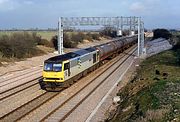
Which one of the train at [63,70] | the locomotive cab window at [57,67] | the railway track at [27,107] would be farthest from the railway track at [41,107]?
the locomotive cab window at [57,67]

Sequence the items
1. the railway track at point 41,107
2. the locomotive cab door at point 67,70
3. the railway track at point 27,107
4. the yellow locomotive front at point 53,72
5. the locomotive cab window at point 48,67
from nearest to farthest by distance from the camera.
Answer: the railway track at point 27,107
the railway track at point 41,107
the yellow locomotive front at point 53,72
the locomotive cab window at point 48,67
the locomotive cab door at point 67,70

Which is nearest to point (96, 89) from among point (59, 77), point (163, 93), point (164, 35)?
point (59, 77)

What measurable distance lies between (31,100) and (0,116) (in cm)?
417

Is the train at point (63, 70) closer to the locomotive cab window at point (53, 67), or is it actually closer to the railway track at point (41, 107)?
the locomotive cab window at point (53, 67)

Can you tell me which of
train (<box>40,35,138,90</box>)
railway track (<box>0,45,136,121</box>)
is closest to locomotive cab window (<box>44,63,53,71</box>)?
train (<box>40,35,138,90</box>)

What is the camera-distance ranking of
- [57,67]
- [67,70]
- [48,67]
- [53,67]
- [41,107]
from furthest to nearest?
[67,70] < [48,67] < [53,67] < [57,67] < [41,107]

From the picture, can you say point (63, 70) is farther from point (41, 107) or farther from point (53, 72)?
point (41, 107)

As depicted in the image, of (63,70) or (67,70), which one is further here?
(67,70)

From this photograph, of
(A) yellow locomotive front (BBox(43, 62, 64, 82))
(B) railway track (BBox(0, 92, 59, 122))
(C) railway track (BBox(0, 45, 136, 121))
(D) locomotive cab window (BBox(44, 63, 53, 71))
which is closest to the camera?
(B) railway track (BBox(0, 92, 59, 122))

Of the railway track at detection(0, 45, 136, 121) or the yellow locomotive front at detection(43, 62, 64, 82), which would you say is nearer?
the railway track at detection(0, 45, 136, 121)

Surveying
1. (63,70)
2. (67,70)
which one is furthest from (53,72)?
(67,70)

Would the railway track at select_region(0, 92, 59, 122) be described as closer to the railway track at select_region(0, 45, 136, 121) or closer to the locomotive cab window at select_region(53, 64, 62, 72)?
the railway track at select_region(0, 45, 136, 121)

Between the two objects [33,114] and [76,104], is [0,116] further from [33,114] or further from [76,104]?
[76,104]

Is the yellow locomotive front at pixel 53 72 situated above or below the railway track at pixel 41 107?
above
